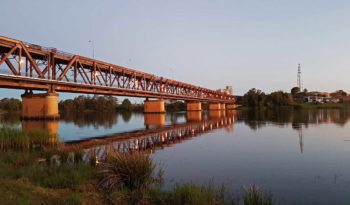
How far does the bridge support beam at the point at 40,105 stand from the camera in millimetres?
58000

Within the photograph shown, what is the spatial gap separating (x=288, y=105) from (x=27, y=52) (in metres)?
146

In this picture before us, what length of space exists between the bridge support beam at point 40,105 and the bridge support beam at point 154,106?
191 feet

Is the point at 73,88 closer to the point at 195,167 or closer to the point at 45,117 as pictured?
the point at 45,117

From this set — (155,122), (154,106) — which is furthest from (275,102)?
(155,122)

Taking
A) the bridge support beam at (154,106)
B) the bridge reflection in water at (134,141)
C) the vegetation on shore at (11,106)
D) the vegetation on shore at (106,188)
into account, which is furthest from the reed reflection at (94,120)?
the vegetation on shore at (11,106)

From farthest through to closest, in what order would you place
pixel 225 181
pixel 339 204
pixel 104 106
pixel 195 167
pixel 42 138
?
pixel 104 106
pixel 42 138
pixel 195 167
pixel 225 181
pixel 339 204

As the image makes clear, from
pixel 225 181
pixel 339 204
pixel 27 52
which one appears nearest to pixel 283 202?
pixel 339 204

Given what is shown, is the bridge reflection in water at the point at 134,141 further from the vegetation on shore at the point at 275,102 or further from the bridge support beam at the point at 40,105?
the vegetation on shore at the point at 275,102

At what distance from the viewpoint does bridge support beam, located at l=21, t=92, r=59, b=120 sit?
58.0 metres

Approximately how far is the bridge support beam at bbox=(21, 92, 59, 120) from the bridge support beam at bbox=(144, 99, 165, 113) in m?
58.2

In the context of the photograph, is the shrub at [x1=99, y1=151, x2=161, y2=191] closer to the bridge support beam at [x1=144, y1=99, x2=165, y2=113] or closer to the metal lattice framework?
the metal lattice framework

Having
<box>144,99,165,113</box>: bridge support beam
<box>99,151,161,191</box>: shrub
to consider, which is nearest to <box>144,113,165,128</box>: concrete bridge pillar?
<box>144,99,165,113</box>: bridge support beam

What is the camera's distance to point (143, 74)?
330 feet

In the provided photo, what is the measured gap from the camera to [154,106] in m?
117
